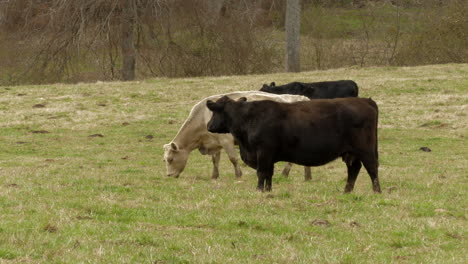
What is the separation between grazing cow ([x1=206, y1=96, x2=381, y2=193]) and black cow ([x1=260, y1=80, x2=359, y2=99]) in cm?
916

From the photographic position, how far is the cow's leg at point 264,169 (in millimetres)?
11195

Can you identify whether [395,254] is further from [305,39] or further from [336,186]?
[305,39]

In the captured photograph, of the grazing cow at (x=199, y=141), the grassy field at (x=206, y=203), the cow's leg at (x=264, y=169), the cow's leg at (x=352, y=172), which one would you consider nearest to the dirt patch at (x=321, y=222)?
the grassy field at (x=206, y=203)

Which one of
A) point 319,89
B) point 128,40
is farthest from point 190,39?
point 319,89

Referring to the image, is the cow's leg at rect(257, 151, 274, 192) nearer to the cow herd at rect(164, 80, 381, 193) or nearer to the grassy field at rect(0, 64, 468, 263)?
the cow herd at rect(164, 80, 381, 193)

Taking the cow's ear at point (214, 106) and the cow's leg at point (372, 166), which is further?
the cow's ear at point (214, 106)

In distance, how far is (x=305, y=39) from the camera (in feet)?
148

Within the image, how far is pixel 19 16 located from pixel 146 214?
2917 cm

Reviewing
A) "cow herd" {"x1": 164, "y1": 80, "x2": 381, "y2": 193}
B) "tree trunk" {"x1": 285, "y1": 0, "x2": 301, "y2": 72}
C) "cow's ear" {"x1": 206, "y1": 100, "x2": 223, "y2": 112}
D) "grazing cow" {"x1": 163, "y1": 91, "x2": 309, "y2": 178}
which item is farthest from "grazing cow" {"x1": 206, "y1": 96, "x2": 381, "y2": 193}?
"tree trunk" {"x1": 285, "y1": 0, "x2": 301, "y2": 72}

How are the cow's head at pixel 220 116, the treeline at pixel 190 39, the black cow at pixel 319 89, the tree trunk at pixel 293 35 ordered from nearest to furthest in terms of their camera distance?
the cow's head at pixel 220 116, the black cow at pixel 319 89, the treeline at pixel 190 39, the tree trunk at pixel 293 35

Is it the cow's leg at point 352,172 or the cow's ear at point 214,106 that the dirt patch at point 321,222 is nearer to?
the cow's leg at point 352,172

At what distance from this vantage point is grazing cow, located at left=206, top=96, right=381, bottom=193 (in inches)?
432

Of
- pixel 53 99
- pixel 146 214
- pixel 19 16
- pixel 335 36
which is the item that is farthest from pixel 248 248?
pixel 335 36

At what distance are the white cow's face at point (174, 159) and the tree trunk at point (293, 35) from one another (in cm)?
2459
